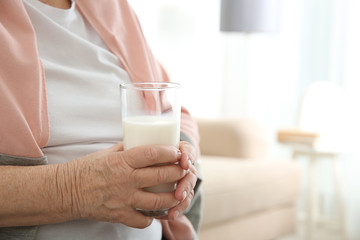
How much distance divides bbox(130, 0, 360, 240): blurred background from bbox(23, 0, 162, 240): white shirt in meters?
1.69

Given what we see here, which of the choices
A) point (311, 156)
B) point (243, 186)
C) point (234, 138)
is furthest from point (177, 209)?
point (311, 156)

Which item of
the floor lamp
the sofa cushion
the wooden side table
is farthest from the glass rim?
the floor lamp

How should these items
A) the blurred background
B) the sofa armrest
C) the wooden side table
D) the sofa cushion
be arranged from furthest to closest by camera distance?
the blurred background
the wooden side table
the sofa armrest
the sofa cushion

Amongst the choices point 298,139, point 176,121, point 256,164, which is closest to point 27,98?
point 176,121

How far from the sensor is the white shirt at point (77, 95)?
1.02m

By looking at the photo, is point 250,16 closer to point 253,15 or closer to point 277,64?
point 253,15

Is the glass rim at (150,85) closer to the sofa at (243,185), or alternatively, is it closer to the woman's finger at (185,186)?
the woman's finger at (185,186)

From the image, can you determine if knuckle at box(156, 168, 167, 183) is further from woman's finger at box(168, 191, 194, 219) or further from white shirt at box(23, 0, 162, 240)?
white shirt at box(23, 0, 162, 240)

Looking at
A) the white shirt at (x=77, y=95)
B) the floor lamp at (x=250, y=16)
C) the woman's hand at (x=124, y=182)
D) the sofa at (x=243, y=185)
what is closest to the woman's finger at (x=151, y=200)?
the woman's hand at (x=124, y=182)

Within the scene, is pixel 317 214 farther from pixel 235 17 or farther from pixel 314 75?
pixel 235 17

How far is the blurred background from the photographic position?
3502 mm

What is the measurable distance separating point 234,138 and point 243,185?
0.38 metres

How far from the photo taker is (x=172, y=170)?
3.00 ft

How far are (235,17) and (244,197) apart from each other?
4.78 ft
